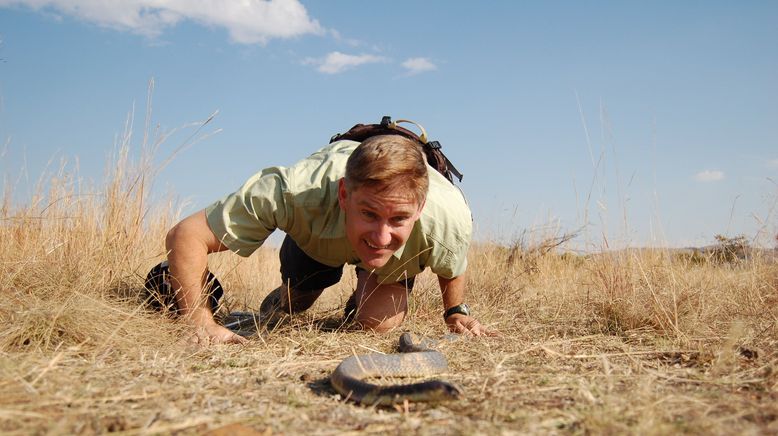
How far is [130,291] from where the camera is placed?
183 inches

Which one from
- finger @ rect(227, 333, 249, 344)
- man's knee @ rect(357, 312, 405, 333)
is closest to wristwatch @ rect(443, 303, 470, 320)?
man's knee @ rect(357, 312, 405, 333)

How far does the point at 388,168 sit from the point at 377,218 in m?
0.40

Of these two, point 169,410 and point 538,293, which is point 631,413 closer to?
point 169,410

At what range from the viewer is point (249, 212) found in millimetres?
4047

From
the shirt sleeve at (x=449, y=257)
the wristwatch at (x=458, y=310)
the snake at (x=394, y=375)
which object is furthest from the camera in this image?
the wristwatch at (x=458, y=310)

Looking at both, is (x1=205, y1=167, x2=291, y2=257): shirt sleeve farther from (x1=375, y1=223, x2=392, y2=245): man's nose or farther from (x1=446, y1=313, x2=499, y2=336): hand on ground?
(x1=446, y1=313, x2=499, y2=336): hand on ground

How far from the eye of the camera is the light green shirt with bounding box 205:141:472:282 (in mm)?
4086

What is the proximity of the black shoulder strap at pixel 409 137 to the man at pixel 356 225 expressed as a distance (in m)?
0.13

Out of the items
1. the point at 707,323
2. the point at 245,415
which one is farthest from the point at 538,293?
the point at 245,415

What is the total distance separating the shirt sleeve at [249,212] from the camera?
4043mm

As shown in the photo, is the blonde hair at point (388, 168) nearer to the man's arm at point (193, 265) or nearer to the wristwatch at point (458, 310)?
the man's arm at point (193, 265)

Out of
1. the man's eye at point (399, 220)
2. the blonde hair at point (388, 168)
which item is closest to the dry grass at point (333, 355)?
the man's eye at point (399, 220)

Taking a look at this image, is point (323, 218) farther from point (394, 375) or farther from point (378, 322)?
point (394, 375)

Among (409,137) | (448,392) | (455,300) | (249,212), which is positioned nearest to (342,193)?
(249,212)
